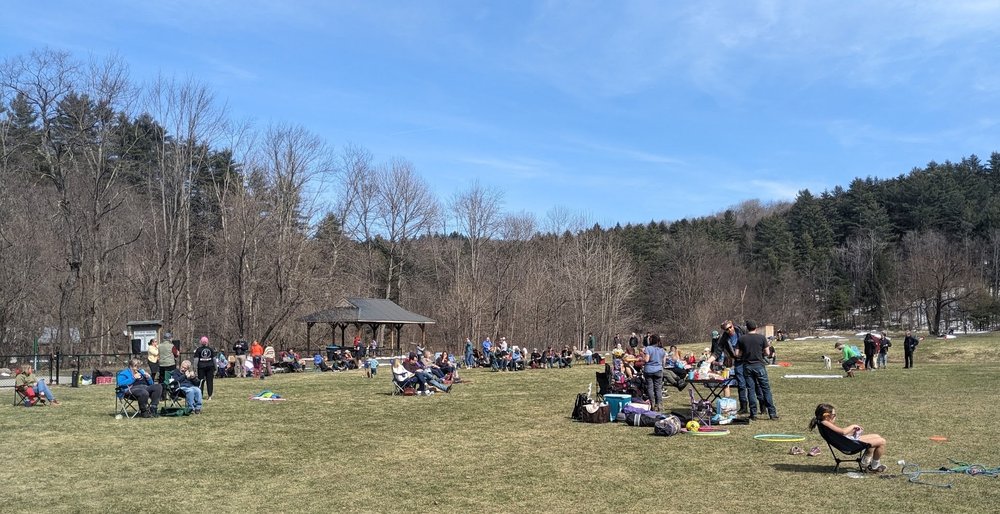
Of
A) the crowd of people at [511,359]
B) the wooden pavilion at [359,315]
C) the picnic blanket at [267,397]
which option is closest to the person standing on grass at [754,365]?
the picnic blanket at [267,397]

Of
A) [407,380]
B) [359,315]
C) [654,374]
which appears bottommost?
[407,380]

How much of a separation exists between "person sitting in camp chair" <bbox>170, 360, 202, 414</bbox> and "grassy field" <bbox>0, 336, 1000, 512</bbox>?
620 mm

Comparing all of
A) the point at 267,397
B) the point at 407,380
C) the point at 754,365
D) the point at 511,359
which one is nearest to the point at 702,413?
the point at 754,365

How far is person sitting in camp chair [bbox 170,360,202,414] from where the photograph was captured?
15.2 metres

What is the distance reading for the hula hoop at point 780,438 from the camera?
11008mm

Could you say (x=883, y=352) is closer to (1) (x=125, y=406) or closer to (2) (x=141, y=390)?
(2) (x=141, y=390)

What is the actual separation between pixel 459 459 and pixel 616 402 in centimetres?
443

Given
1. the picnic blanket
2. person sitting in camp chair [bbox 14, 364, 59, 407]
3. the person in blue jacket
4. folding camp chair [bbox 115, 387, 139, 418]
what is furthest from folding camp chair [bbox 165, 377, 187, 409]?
person sitting in camp chair [bbox 14, 364, 59, 407]

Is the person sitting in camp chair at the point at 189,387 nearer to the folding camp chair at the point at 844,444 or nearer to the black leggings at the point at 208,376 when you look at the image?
the black leggings at the point at 208,376

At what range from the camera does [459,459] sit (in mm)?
10172

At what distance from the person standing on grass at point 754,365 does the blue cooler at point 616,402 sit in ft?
6.96

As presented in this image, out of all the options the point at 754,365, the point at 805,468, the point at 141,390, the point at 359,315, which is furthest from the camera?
the point at 359,315

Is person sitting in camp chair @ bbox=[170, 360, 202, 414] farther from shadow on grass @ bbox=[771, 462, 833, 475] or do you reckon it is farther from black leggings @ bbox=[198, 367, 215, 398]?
shadow on grass @ bbox=[771, 462, 833, 475]

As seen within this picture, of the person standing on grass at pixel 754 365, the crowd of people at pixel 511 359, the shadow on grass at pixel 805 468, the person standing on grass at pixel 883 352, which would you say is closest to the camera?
the shadow on grass at pixel 805 468
